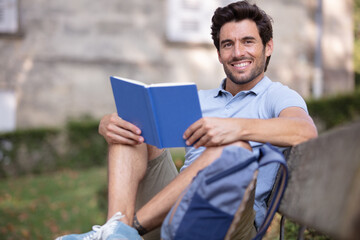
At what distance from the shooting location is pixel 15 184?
7957 mm

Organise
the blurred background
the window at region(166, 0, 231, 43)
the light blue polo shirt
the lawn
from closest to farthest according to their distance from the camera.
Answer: the light blue polo shirt < the lawn < the blurred background < the window at region(166, 0, 231, 43)

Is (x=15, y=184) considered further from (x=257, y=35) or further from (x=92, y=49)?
(x=257, y=35)

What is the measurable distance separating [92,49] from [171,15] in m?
1.74

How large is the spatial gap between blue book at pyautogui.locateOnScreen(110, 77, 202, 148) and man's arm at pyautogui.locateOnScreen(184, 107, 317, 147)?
2.6 inches

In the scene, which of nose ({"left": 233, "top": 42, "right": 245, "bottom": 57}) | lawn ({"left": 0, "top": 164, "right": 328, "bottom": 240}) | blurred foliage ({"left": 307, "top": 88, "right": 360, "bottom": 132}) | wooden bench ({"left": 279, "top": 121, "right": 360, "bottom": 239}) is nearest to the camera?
wooden bench ({"left": 279, "top": 121, "right": 360, "bottom": 239})

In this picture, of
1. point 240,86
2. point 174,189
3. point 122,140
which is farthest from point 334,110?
point 174,189

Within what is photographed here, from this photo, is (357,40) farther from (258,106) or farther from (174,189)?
(174,189)

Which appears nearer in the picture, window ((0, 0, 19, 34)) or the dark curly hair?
the dark curly hair

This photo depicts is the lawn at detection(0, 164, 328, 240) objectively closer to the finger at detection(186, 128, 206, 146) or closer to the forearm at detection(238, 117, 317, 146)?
the finger at detection(186, 128, 206, 146)

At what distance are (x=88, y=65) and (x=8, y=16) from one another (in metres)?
1.73

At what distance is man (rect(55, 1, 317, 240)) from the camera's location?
89.4 inches

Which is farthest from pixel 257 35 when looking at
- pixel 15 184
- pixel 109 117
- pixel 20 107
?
pixel 20 107

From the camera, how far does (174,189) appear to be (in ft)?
7.33

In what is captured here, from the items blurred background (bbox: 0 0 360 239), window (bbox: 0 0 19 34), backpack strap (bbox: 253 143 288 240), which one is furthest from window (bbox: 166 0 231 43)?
backpack strap (bbox: 253 143 288 240)
